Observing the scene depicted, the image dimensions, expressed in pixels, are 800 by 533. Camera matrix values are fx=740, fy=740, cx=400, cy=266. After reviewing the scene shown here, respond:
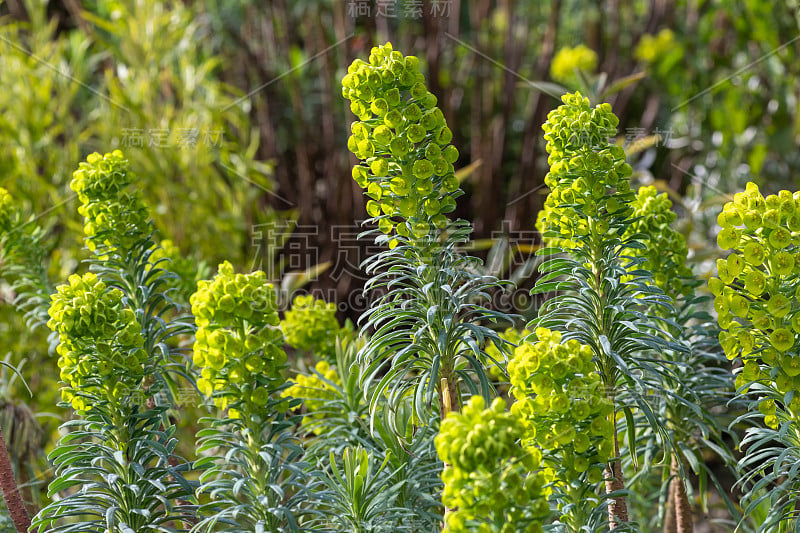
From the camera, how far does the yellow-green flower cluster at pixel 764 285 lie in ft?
2.80

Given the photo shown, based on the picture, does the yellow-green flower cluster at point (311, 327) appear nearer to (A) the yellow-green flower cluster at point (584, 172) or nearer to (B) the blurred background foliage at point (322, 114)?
(B) the blurred background foliage at point (322, 114)

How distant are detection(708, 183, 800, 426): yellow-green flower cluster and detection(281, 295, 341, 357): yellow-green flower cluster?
65 cm

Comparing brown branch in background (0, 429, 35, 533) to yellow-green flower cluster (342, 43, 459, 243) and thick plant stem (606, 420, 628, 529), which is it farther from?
thick plant stem (606, 420, 628, 529)

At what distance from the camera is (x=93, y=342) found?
0.90m

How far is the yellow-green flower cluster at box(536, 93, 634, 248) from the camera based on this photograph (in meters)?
0.88

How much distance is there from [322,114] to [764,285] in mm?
1944

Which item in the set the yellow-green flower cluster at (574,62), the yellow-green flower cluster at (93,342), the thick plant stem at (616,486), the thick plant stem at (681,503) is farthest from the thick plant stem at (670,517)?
the yellow-green flower cluster at (574,62)

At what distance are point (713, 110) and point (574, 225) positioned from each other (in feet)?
7.14

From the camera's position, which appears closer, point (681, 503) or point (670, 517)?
point (681, 503)

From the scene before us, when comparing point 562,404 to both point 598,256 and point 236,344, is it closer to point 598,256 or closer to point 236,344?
point 598,256

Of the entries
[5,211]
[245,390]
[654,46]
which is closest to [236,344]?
[245,390]

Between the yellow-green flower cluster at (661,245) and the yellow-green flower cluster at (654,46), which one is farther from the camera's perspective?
the yellow-green flower cluster at (654,46)

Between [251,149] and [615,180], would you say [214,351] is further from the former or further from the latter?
[251,149]

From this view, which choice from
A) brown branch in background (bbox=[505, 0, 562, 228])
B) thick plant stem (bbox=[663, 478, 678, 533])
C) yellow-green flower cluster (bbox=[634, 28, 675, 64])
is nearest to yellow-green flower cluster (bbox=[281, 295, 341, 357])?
thick plant stem (bbox=[663, 478, 678, 533])
